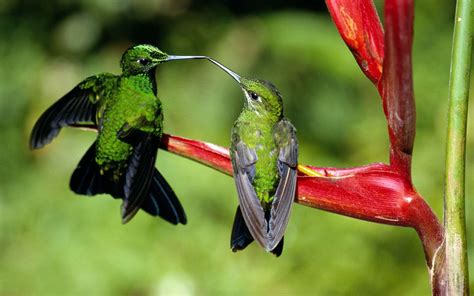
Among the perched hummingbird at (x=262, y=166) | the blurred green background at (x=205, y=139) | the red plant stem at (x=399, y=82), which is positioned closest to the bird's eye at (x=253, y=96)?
the perched hummingbird at (x=262, y=166)

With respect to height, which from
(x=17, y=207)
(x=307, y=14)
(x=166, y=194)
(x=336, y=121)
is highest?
(x=166, y=194)

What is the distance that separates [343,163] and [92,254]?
2.81 feet

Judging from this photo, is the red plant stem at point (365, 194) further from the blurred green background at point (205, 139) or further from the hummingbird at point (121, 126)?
the blurred green background at point (205, 139)

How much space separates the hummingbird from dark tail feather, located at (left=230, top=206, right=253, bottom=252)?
0.10 meters

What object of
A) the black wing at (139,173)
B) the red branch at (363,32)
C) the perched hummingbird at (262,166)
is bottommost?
the perched hummingbird at (262,166)

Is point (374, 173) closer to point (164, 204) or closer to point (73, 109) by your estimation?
point (164, 204)

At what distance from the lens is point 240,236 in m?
1.01

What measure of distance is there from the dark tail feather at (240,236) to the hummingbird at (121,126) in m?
0.10

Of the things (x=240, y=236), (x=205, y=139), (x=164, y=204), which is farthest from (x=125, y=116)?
(x=205, y=139)

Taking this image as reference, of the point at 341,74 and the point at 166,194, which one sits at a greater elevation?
the point at 166,194

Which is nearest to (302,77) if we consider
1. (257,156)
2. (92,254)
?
(92,254)

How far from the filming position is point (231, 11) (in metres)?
3.36

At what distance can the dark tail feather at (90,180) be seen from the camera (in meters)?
1.12

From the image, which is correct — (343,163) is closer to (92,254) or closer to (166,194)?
(92,254)
